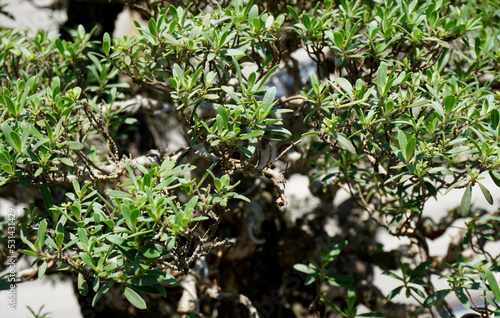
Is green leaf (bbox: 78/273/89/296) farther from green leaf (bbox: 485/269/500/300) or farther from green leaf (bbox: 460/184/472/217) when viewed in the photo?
green leaf (bbox: 485/269/500/300)

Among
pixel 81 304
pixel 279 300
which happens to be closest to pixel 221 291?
pixel 279 300

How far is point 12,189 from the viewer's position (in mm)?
2350

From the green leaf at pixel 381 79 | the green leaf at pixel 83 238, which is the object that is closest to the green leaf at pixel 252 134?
the green leaf at pixel 381 79

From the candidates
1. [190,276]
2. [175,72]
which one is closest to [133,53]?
[175,72]

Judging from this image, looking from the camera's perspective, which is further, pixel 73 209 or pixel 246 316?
pixel 246 316

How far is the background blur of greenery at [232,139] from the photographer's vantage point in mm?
1270

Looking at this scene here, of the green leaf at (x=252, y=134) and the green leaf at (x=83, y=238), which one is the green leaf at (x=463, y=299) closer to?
the green leaf at (x=252, y=134)

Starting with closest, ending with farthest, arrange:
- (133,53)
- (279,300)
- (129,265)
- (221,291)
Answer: (129,265) → (133,53) → (221,291) → (279,300)

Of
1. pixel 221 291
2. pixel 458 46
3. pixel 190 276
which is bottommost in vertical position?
pixel 221 291

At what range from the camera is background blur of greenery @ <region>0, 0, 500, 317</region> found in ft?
4.17

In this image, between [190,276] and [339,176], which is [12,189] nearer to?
[190,276]

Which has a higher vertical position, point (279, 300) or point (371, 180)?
point (371, 180)

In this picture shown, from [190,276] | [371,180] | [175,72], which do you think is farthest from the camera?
[190,276]

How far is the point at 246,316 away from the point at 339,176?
0.87 metres
